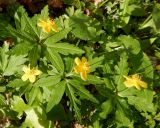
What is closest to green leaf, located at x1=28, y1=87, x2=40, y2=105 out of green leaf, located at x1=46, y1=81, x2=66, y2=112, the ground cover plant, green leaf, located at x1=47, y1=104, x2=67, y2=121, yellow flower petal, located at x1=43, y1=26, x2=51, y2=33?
the ground cover plant

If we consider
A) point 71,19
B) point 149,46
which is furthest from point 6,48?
point 149,46

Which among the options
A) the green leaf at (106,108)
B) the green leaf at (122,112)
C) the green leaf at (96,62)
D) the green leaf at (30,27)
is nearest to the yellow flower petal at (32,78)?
the green leaf at (30,27)

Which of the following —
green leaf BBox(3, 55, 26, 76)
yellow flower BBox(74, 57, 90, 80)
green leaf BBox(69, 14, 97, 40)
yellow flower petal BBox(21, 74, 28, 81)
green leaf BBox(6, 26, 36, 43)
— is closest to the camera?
green leaf BBox(6, 26, 36, 43)

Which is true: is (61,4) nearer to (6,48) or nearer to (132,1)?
(132,1)

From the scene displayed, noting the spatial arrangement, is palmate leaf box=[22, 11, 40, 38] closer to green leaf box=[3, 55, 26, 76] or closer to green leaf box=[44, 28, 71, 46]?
green leaf box=[44, 28, 71, 46]

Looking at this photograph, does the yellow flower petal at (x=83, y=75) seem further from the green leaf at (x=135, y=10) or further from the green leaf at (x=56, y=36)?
the green leaf at (x=135, y=10)

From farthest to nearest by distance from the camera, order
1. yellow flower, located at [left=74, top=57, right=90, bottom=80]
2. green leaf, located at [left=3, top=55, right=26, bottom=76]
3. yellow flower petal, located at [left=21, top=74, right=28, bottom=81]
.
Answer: green leaf, located at [left=3, top=55, right=26, bottom=76]
yellow flower petal, located at [left=21, top=74, right=28, bottom=81]
yellow flower, located at [left=74, top=57, right=90, bottom=80]
